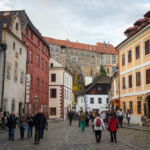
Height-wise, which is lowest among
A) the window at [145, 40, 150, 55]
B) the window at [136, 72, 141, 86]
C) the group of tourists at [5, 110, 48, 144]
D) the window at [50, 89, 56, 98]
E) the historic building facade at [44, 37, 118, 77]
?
the group of tourists at [5, 110, 48, 144]

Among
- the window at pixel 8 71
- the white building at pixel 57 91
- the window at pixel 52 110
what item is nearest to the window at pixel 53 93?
the white building at pixel 57 91

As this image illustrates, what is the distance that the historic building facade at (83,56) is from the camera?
101619 mm

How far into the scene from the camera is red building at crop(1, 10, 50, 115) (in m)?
31.4

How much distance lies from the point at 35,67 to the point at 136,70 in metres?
13.8

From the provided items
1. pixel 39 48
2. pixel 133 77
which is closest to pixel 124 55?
pixel 133 77

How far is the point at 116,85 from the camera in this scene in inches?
1471

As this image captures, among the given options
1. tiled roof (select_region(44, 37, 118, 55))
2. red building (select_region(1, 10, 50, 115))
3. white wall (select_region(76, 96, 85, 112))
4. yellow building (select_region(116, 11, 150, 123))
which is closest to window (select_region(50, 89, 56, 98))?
red building (select_region(1, 10, 50, 115))

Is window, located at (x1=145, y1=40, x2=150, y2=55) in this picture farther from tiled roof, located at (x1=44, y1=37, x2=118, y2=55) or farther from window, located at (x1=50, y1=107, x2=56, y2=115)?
tiled roof, located at (x1=44, y1=37, x2=118, y2=55)

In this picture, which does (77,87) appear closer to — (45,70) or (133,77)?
(45,70)

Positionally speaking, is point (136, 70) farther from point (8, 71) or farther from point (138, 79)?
point (8, 71)

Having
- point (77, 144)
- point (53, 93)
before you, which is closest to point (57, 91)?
point (53, 93)

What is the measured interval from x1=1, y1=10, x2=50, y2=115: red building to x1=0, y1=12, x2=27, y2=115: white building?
3.88ft

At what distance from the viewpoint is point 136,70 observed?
1128 inches

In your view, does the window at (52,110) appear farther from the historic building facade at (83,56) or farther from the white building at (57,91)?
the historic building facade at (83,56)
